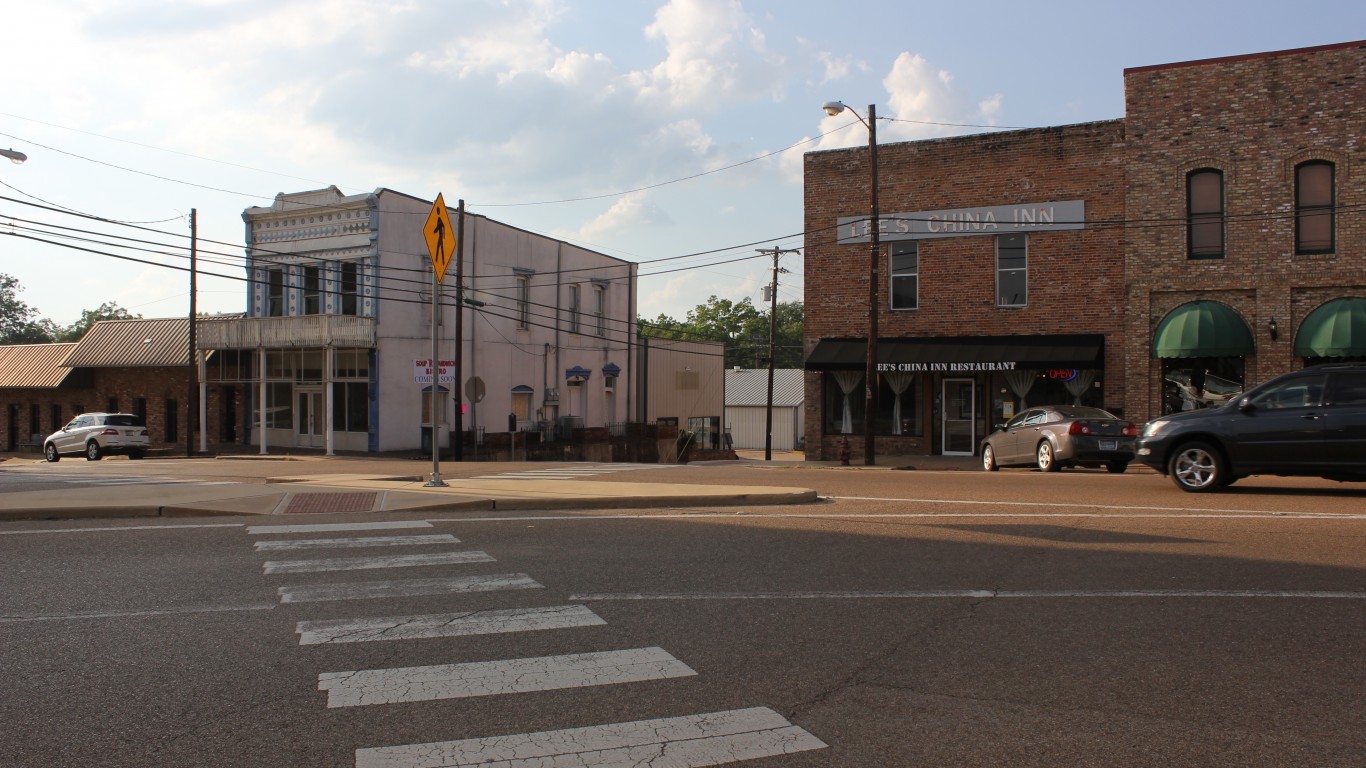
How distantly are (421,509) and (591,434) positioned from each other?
28.9 m

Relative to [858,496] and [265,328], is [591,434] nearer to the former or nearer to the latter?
[265,328]

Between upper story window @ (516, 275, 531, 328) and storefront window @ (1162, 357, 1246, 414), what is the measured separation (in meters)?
24.0

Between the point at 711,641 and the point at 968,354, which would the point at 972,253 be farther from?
the point at 711,641

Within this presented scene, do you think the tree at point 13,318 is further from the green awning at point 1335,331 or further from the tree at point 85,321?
the green awning at point 1335,331

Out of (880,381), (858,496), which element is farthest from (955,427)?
(858,496)

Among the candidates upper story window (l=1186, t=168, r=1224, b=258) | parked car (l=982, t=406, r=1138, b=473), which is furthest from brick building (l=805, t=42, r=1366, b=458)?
parked car (l=982, t=406, r=1138, b=473)

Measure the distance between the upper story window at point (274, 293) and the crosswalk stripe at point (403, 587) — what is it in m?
32.3

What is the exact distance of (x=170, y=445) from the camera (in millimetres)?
41719

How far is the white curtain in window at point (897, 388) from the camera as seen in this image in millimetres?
29125

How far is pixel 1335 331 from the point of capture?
78.5ft

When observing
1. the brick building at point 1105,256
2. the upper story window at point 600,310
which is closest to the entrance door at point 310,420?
the upper story window at point 600,310

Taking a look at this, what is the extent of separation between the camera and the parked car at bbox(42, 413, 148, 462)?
118ft

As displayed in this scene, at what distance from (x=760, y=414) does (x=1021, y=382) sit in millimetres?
36001

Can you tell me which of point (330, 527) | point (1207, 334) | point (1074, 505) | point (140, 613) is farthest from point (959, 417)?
point (140, 613)
